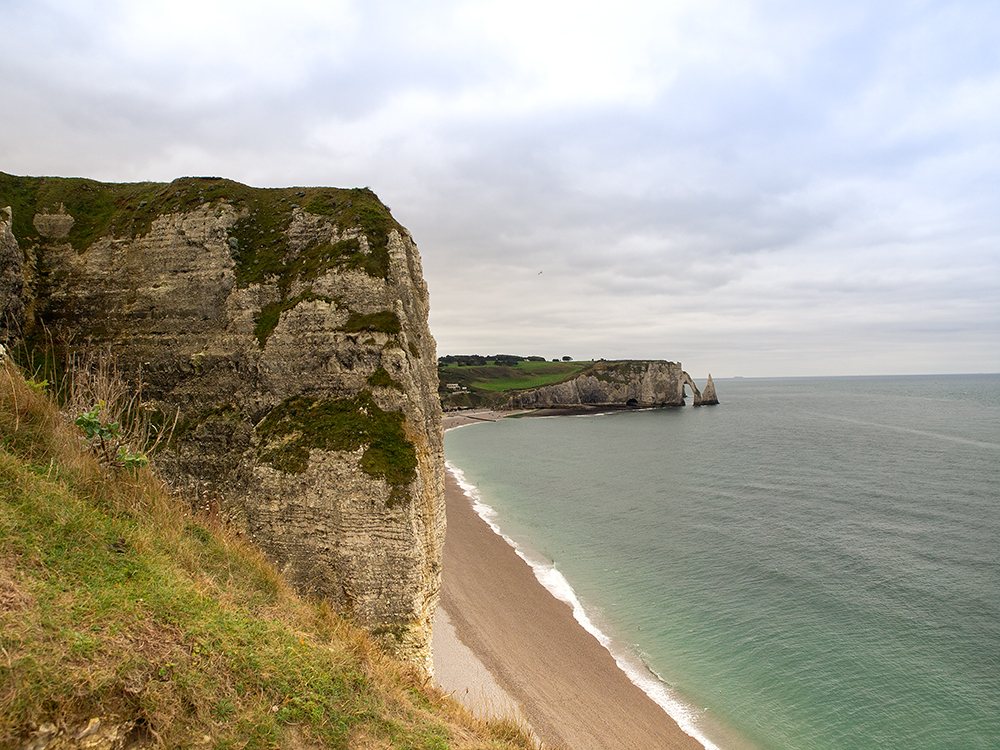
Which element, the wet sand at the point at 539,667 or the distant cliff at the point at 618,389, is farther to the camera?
the distant cliff at the point at 618,389

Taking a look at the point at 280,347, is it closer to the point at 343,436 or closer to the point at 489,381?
the point at 343,436

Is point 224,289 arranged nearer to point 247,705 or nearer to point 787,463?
point 247,705

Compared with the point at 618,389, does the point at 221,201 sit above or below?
above

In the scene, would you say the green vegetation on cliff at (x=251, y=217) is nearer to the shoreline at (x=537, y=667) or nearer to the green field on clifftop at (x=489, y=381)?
the shoreline at (x=537, y=667)

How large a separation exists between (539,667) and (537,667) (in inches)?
3.1

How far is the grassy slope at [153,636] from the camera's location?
5.24m

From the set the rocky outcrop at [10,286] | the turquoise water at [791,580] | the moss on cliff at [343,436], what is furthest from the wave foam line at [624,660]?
the rocky outcrop at [10,286]

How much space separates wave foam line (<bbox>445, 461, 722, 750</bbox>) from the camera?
1688 centimetres

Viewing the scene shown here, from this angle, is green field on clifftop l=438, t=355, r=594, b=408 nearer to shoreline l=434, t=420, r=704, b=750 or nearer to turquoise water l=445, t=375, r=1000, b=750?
turquoise water l=445, t=375, r=1000, b=750

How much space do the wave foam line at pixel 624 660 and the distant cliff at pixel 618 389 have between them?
356ft

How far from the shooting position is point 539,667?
19438mm

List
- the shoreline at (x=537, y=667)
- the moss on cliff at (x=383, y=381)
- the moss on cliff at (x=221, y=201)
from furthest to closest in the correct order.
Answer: the moss on cliff at (x=221, y=201), the shoreline at (x=537, y=667), the moss on cliff at (x=383, y=381)

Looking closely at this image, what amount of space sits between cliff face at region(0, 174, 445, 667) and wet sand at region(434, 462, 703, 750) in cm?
609

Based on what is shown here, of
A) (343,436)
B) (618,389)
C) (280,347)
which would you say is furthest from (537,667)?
(618,389)
